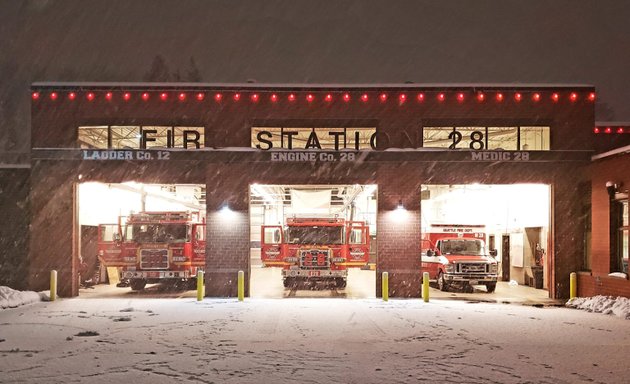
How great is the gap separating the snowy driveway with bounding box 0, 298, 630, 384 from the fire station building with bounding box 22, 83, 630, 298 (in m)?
3.19

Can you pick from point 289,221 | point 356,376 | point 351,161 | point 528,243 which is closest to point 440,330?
point 356,376

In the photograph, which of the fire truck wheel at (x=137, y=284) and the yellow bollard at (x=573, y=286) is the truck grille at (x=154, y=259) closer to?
the fire truck wheel at (x=137, y=284)

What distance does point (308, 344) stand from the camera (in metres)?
13.1

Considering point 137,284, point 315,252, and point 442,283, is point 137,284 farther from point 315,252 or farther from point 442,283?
point 442,283

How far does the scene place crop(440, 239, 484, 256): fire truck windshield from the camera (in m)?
25.3

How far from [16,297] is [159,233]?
5989mm

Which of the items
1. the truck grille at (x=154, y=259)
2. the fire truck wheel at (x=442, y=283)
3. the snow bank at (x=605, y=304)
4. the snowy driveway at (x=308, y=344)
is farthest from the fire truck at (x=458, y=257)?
the truck grille at (x=154, y=259)

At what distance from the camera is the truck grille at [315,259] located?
80.0 feet

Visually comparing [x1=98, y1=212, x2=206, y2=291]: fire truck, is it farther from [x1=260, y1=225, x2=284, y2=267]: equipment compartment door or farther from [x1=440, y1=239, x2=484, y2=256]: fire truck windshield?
[x1=440, y1=239, x2=484, y2=256]: fire truck windshield

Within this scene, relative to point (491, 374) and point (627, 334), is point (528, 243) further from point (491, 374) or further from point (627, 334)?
point (491, 374)

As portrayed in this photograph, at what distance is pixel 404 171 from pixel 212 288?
23.9 feet

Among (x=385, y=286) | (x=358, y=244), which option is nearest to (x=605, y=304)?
(x=385, y=286)

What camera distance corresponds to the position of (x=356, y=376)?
1029 cm

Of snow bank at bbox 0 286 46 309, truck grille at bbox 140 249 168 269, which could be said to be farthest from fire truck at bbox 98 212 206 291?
snow bank at bbox 0 286 46 309
